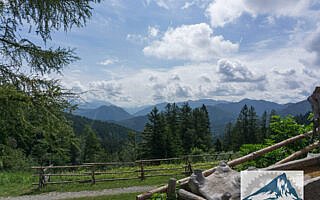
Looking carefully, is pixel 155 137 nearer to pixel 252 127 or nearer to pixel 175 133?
pixel 175 133

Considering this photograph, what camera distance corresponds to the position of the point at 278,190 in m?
3.46

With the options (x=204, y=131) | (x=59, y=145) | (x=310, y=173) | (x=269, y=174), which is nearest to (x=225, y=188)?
(x=269, y=174)

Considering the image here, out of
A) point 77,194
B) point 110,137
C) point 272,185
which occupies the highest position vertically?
point 272,185

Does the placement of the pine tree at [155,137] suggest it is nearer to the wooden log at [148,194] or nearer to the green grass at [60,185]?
the green grass at [60,185]

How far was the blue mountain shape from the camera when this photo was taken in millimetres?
3436

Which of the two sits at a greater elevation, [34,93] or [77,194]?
[34,93]

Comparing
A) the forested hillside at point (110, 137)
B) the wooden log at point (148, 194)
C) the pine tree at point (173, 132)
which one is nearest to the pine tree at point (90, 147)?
the forested hillside at point (110, 137)

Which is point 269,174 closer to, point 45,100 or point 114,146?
point 45,100

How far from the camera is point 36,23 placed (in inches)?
184

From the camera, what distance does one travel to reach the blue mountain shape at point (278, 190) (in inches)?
135

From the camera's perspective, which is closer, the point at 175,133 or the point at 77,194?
the point at 77,194

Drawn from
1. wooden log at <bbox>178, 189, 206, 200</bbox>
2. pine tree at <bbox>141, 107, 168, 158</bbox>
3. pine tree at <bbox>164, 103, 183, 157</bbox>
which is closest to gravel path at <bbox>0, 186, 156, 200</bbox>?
wooden log at <bbox>178, 189, 206, 200</bbox>

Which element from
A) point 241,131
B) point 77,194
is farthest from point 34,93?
point 241,131

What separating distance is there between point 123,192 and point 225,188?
8.10m
